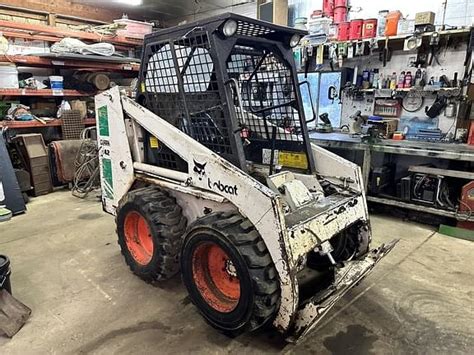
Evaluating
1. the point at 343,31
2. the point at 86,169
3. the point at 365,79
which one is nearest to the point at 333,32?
the point at 343,31

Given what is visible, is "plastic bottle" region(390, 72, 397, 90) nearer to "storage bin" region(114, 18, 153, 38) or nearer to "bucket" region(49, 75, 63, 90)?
"storage bin" region(114, 18, 153, 38)

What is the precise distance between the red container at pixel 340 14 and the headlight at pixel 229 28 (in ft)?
10.5

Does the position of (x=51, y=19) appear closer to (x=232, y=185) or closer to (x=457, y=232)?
(x=232, y=185)

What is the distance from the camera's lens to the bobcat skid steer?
1791 millimetres

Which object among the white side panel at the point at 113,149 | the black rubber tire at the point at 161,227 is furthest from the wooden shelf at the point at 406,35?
the black rubber tire at the point at 161,227

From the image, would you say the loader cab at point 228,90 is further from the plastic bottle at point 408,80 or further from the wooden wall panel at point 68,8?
the wooden wall panel at point 68,8

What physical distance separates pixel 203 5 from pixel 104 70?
2512mm

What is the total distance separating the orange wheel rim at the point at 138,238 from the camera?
267cm

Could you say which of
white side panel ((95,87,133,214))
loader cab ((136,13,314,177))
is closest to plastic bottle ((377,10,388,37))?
loader cab ((136,13,314,177))

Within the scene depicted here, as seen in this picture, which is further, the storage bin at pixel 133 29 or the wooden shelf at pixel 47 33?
the storage bin at pixel 133 29

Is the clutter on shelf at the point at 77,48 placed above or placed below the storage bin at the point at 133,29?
below

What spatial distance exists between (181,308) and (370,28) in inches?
155

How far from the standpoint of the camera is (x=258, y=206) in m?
1.80

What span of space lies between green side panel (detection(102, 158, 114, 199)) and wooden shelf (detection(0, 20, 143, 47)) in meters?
3.30
